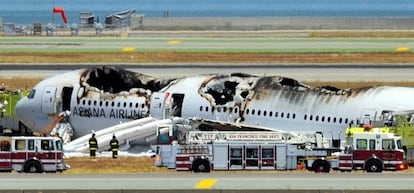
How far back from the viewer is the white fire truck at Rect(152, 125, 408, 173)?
57031mm

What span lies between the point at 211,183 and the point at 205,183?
222mm

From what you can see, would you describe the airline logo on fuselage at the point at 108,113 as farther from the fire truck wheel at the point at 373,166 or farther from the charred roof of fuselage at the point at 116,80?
the fire truck wheel at the point at 373,166

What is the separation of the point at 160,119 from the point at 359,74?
98.4 feet

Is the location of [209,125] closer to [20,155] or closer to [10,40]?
[20,155]

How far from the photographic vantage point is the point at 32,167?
5650cm

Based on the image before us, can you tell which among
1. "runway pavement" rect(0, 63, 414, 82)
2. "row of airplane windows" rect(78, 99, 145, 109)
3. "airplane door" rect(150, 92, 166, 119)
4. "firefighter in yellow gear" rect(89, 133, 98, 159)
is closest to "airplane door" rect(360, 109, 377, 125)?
"airplane door" rect(150, 92, 166, 119)

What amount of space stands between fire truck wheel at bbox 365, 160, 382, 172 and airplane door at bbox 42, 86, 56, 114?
22288 millimetres

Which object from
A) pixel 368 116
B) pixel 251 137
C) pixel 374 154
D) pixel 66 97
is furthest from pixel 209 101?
pixel 374 154

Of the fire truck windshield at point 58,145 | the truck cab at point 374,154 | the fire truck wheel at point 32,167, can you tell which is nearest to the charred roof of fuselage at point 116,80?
Answer: the fire truck windshield at point 58,145

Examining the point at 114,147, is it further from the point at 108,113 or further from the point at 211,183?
the point at 211,183

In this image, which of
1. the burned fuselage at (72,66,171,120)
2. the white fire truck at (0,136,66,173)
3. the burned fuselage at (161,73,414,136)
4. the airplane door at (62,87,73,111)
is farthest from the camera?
the airplane door at (62,87,73,111)

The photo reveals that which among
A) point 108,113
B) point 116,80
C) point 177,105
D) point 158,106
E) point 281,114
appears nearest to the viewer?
point 281,114

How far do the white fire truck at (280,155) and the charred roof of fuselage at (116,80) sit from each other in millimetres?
14083

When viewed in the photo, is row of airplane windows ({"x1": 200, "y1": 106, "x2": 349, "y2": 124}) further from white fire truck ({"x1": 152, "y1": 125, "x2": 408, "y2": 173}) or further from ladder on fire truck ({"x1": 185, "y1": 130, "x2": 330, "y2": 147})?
white fire truck ({"x1": 152, "y1": 125, "x2": 408, "y2": 173})
